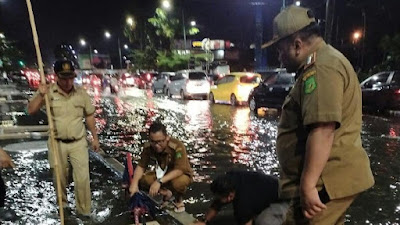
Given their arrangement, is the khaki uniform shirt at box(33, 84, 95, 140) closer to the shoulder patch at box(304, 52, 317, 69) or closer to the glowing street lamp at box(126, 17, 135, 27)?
the shoulder patch at box(304, 52, 317, 69)

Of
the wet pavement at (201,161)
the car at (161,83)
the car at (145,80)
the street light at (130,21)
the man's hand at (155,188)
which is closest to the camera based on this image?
the man's hand at (155,188)

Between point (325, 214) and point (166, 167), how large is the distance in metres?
2.81

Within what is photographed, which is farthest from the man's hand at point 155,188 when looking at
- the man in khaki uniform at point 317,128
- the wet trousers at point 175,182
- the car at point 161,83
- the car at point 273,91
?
the car at point 161,83

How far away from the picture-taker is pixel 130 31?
5097 cm

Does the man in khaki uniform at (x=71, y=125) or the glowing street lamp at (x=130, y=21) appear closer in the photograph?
the man in khaki uniform at (x=71, y=125)

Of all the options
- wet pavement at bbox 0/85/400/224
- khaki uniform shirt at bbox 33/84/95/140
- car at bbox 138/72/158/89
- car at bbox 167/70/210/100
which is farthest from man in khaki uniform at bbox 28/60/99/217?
car at bbox 138/72/158/89

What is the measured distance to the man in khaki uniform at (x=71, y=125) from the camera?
4.89m

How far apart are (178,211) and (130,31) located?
4797 centimetres

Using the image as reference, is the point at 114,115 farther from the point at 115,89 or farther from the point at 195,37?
the point at 195,37

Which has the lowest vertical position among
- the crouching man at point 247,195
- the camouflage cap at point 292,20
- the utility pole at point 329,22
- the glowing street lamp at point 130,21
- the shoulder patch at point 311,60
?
the crouching man at point 247,195

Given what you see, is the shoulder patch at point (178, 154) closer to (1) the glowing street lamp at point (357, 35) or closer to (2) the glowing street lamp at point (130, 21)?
(1) the glowing street lamp at point (357, 35)

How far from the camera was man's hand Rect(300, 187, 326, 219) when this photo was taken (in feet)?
7.33

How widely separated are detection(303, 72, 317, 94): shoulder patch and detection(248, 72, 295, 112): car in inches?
521

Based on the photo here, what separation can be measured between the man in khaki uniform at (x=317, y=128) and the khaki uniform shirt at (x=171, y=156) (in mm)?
2417
